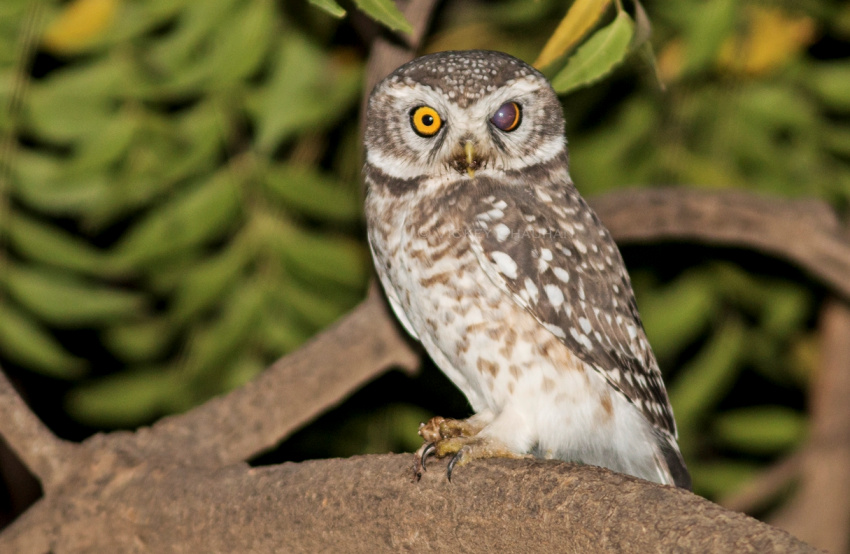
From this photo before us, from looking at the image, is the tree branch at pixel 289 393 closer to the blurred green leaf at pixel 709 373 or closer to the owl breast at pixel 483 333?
the owl breast at pixel 483 333

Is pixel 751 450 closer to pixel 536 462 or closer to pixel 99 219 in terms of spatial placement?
pixel 536 462

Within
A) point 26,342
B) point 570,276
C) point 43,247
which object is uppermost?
point 570,276

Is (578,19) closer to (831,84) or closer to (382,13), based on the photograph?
(382,13)

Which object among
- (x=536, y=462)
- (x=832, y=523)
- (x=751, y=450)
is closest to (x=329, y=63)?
(x=536, y=462)

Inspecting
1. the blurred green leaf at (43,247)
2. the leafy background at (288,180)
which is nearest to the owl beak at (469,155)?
the leafy background at (288,180)

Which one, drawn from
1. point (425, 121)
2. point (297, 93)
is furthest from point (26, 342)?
point (425, 121)

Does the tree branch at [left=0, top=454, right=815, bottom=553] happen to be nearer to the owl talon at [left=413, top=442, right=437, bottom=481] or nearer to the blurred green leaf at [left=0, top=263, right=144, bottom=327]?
the owl talon at [left=413, top=442, right=437, bottom=481]

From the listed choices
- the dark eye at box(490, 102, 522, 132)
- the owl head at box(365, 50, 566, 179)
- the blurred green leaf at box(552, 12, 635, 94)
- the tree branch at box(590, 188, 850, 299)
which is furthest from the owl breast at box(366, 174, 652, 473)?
the tree branch at box(590, 188, 850, 299)
